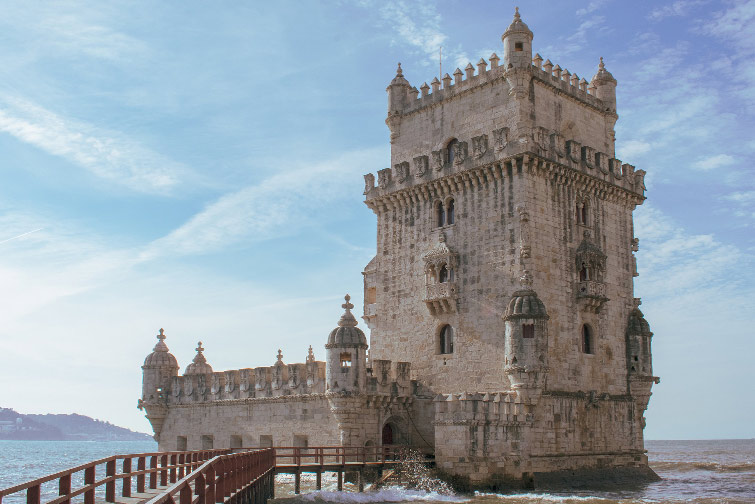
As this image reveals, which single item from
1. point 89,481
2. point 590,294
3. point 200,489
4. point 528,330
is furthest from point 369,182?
point 200,489

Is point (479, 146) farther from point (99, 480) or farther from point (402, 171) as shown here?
point (99, 480)

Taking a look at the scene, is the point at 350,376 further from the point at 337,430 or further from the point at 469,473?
the point at 469,473

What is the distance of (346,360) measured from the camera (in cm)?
3406

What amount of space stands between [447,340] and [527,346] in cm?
490

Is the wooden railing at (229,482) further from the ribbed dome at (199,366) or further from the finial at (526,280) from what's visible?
the ribbed dome at (199,366)

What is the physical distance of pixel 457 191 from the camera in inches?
1412

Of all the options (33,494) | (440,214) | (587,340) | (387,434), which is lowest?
(387,434)

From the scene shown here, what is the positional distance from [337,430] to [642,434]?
13.7m

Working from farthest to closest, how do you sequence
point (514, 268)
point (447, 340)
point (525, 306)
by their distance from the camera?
point (447, 340), point (514, 268), point (525, 306)

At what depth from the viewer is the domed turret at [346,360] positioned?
33.7 m

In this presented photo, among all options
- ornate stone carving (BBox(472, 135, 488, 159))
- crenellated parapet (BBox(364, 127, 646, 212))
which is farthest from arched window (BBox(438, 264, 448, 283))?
ornate stone carving (BBox(472, 135, 488, 159))

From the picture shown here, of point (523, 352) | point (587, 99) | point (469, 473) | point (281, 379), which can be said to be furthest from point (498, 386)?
point (587, 99)

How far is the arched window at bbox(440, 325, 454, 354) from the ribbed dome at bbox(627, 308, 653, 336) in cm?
834

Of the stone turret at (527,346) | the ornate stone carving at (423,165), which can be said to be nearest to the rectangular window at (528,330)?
the stone turret at (527,346)
